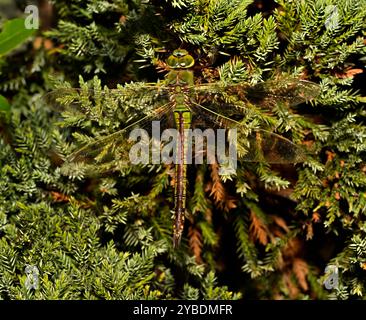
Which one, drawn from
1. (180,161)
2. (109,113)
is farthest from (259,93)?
(109,113)

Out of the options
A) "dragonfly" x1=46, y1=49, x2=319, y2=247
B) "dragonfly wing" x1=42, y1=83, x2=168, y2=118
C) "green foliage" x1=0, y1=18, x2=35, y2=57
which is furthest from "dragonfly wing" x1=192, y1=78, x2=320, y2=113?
"green foliage" x1=0, y1=18, x2=35, y2=57

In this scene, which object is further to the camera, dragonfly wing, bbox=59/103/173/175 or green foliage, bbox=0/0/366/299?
dragonfly wing, bbox=59/103/173/175

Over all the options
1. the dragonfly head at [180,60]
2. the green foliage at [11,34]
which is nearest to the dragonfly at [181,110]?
the dragonfly head at [180,60]

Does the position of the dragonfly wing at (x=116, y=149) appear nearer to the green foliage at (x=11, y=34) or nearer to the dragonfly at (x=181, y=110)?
the dragonfly at (x=181, y=110)

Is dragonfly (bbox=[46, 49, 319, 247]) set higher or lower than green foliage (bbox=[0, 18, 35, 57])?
lower

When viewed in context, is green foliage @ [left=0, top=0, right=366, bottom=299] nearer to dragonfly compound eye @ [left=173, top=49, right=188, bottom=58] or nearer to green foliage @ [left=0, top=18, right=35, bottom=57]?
dragonfly compound eye @ [left=173, top=49, right=188, bottom=58]

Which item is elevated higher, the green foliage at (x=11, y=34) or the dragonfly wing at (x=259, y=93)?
the green foliage at (x=11, y=34)

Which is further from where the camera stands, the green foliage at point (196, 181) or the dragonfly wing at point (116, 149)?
the dragonfly wing at point (116, 149)
